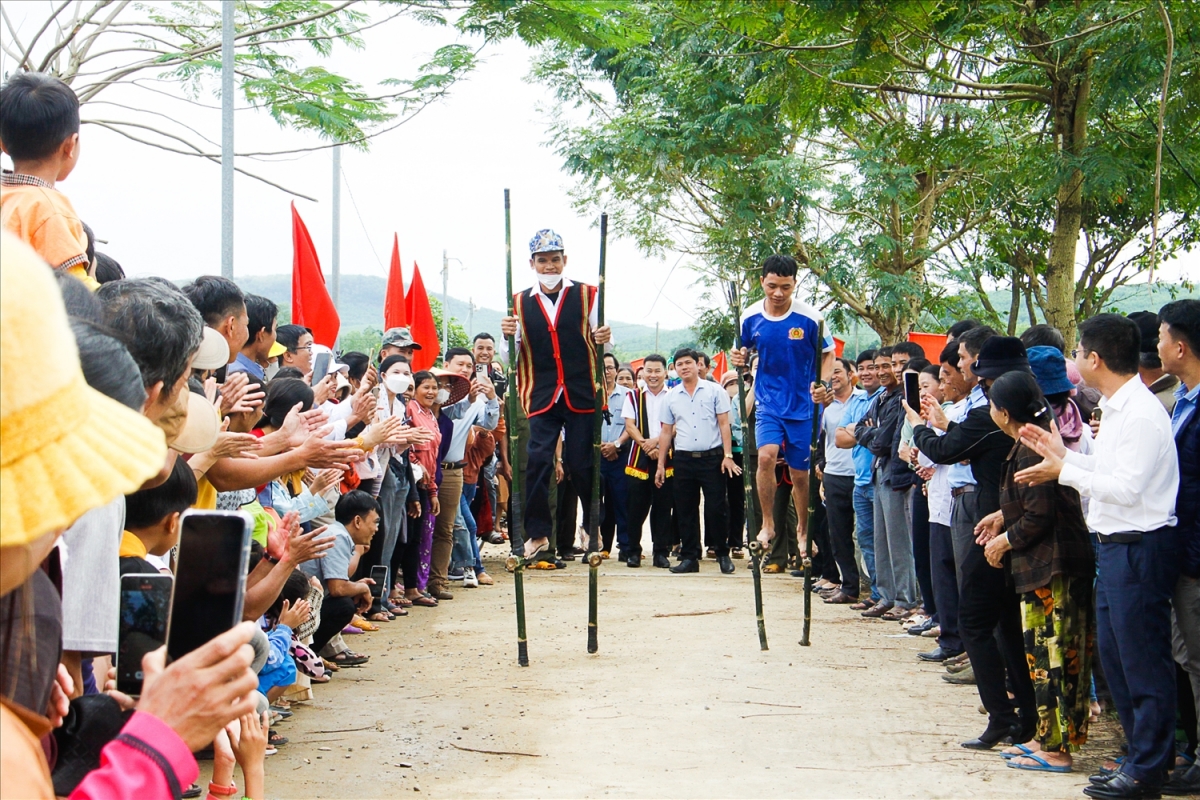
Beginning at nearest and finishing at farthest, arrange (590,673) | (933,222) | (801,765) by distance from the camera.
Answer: (801,765), (590,673), (933,222)

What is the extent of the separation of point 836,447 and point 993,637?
462cm

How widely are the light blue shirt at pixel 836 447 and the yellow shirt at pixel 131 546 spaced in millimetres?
7229

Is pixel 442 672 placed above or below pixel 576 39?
below

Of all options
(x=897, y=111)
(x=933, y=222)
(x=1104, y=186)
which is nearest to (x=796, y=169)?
(x=897, y=111)

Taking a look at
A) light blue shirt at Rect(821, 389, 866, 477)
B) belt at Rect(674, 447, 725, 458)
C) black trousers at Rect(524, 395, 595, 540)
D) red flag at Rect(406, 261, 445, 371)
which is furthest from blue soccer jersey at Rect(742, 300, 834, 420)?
red flag at Rect(406, 261, 445, 371)

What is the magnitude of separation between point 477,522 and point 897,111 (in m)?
10.4

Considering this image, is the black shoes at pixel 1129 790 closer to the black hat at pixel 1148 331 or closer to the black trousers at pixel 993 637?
the black trousers at pixel 993 637

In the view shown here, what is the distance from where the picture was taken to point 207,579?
2.01m

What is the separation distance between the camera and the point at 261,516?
5484mm

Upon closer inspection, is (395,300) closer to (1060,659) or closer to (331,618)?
(331,618)

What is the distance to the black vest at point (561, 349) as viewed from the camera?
845cm

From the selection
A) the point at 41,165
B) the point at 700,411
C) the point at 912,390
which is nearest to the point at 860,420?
the point at 912,390

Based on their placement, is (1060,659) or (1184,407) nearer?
(1184,407)

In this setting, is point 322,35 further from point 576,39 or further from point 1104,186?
point 1104,186
